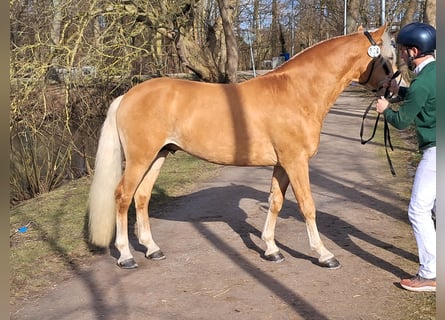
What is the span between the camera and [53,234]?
6.14 meters

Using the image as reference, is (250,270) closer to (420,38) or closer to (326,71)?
(326,71)

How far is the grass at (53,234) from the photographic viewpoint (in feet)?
15.9

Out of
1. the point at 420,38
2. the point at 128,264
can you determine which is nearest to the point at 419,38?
the point at 420,38

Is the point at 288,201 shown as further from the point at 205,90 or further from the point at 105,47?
the point at 105,47

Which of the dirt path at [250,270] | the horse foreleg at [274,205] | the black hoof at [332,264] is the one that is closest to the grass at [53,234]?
the dirt path at [250,270]

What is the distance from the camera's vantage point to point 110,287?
4559 mm

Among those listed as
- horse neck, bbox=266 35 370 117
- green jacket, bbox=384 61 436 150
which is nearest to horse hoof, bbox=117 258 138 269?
horse neck, bbox=266 35 370 117

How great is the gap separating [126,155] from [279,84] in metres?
1.63

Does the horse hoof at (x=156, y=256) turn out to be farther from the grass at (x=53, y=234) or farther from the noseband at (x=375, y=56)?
the noseband at (x=375, y=56)

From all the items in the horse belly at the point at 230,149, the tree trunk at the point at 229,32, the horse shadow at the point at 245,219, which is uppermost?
the tree trunk at the point at 229,32

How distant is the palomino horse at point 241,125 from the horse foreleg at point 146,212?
1cm

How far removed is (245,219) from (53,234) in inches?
91.3

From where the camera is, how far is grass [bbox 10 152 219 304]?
4832 millimetres

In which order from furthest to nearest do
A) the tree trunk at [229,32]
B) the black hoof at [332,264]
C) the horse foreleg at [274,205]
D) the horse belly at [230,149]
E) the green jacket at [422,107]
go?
the tree trunk at [229,32]
the horse foreleg at [274,205]
the horse belly at [230,149]
the black hoof at [332,264]
the green jacket at [422,107]
